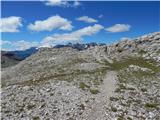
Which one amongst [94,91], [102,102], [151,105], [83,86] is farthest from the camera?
[83,86]

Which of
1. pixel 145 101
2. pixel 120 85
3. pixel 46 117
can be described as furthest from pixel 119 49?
pixel 46 117

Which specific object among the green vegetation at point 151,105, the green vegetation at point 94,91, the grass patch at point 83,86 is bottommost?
the green vegetation at point 151,105

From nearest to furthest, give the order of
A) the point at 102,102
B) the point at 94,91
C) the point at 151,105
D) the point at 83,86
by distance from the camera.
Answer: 1. the point at 151,105
2. the point at 102,102
3. the point at 94,91
4. the point at 83,86

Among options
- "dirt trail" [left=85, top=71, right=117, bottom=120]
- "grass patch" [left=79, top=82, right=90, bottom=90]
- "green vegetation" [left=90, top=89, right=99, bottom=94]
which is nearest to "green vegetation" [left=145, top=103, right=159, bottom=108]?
"dirt trail" [left=85, top=71, right=117, bottom=120]

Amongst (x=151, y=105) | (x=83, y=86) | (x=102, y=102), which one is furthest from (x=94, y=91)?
(x=151, y=105)

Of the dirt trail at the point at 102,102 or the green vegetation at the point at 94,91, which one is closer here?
the dirt trail at the point at 102,102

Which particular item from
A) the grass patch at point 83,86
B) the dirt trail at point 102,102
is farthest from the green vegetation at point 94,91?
the grass patch at point 83,86

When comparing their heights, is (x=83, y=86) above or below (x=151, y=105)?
above

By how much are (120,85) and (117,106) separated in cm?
1432

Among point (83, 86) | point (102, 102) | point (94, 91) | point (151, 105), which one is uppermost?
point (83, 86)

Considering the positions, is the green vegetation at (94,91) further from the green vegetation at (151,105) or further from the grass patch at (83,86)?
the green vegetation at (151,105)

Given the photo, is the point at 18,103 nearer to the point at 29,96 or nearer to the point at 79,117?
the point at 29,96

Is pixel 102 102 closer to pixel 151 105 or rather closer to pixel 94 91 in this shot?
pixel 94 91

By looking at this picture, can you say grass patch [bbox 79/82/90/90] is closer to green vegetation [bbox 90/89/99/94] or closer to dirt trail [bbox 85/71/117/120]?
green vegetation [bbox 90/89/99/94]
